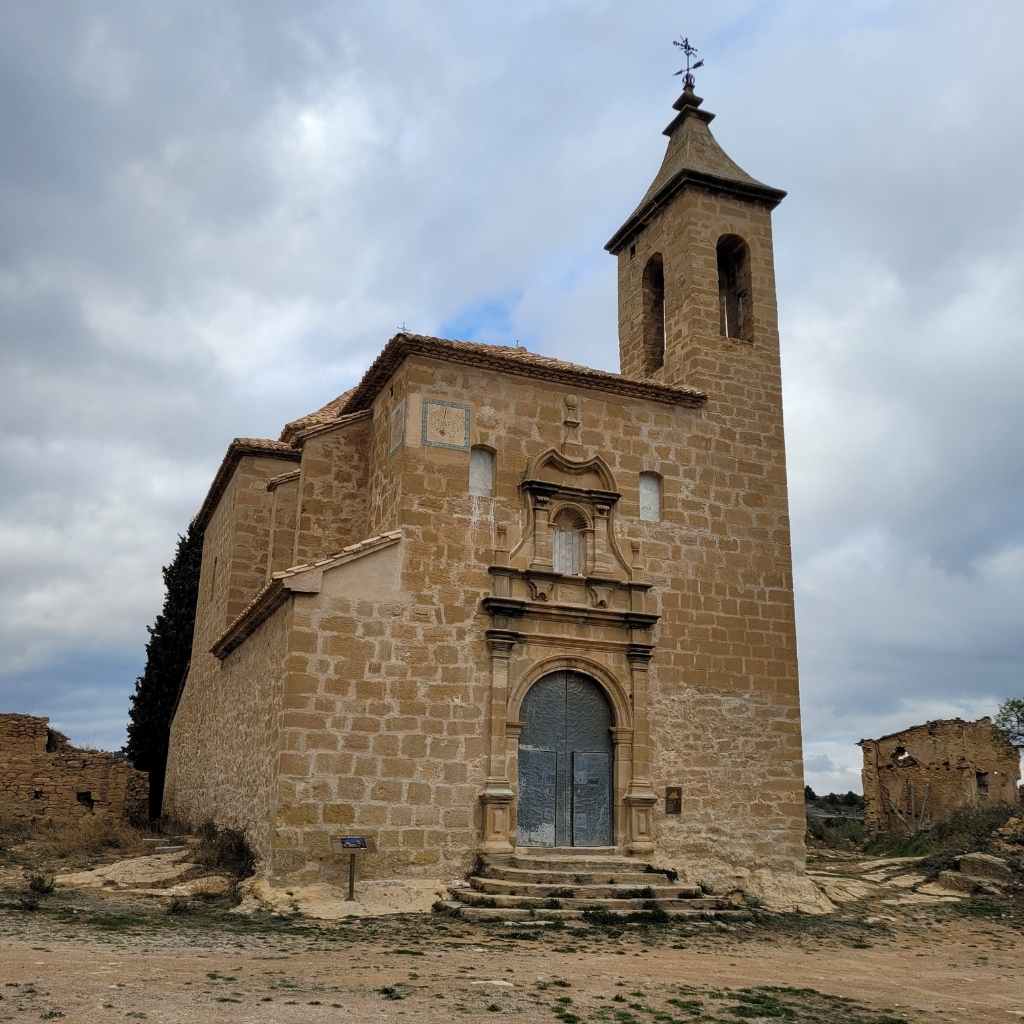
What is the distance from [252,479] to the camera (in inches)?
799

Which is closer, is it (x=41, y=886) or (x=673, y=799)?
(x=41, y=886)

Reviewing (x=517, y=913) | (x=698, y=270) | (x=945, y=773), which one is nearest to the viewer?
(x=517, y=913)

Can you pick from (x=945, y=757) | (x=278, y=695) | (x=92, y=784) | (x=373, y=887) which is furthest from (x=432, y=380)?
(x=945, y=757)

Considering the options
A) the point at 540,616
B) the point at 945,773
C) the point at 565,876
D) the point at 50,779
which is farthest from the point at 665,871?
the point at 945,773

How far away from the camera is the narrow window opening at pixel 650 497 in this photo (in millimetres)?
15695

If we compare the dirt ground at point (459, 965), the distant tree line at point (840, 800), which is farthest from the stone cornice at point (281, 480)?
the distant tree line at point (840, 800)

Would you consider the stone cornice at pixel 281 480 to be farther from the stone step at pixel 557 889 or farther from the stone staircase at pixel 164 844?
the stone step at pixel 557 889

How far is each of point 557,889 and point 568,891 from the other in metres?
0.13

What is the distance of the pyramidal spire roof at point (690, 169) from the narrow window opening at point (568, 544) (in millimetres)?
6685

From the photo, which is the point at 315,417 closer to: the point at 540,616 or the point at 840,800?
the point at 540,616

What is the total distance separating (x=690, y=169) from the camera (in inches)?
701

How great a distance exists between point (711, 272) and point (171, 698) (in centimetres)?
1690

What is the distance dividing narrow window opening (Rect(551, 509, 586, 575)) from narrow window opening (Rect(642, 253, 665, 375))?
4.77 metres

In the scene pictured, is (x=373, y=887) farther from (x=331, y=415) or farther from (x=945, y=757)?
(x=945, y=757)
